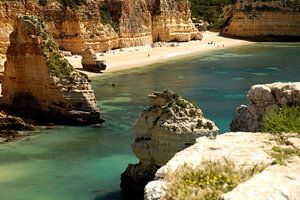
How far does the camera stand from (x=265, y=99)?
1501 centimetres

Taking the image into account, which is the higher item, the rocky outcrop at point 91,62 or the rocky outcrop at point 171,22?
the rocky outcrop at point 171,22

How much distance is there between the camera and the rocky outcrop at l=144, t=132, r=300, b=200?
7914 mm

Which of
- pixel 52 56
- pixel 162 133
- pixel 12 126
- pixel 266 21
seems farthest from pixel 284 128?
pixel 266 21

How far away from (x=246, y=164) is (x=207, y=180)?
3.05 feet

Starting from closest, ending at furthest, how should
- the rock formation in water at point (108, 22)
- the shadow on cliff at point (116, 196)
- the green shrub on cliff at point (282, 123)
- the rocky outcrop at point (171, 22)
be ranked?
1. the green shrub on cliff at point (282, 123)
2. the shadow on cliff at point (116, 196)
3. the rock formation in water at point (108, 22)
4. the rocky outcrop at point (171, 22)

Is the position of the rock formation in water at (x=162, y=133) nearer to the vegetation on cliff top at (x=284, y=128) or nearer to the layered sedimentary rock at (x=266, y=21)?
the vegetation on cliff top at (x=284, y=128)

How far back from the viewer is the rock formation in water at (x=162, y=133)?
66.9ft

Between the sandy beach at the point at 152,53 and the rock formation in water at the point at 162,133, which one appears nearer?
the rock formation in water at the point at 162,133

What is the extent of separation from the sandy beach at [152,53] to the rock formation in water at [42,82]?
23.1 metres

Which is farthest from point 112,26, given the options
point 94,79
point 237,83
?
point 237,83

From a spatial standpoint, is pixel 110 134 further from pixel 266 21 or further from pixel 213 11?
pixel 213 11

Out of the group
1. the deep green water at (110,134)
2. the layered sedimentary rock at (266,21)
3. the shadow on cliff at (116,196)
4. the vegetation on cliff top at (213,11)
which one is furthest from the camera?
the vegetation on cliff top at (213,11)

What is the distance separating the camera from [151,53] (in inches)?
3356

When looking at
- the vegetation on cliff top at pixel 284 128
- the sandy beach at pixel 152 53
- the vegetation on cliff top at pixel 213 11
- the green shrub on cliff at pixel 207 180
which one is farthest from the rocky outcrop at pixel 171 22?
the green shrub on cliff at pixel 207 180
